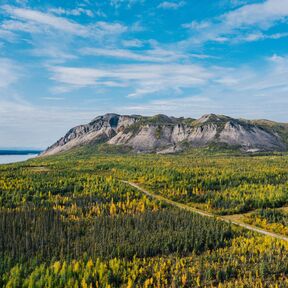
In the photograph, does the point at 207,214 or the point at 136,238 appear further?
the point at 207,214

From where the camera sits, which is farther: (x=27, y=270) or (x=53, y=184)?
(x=53, y=184)

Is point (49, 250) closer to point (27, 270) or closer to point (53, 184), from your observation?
point (27, 270)

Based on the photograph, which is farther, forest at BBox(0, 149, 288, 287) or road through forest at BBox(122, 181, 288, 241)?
road through forest at BBox(122, 181, 288, 241)

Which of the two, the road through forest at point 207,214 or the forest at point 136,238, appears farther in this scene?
the road through forest at point 207,214

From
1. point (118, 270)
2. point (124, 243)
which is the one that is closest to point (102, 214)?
point (124, 243)

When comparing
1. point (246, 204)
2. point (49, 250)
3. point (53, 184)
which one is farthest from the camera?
point (53, 184)

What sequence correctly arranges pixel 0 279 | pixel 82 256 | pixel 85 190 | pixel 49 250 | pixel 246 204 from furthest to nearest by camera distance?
pixel 85 190 < pixel 246 204 < pixel 49 250 < pixel 82 256 < pixel 0 279

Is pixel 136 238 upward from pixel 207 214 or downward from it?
downward

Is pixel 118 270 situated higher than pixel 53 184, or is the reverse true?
pixel 53 184
